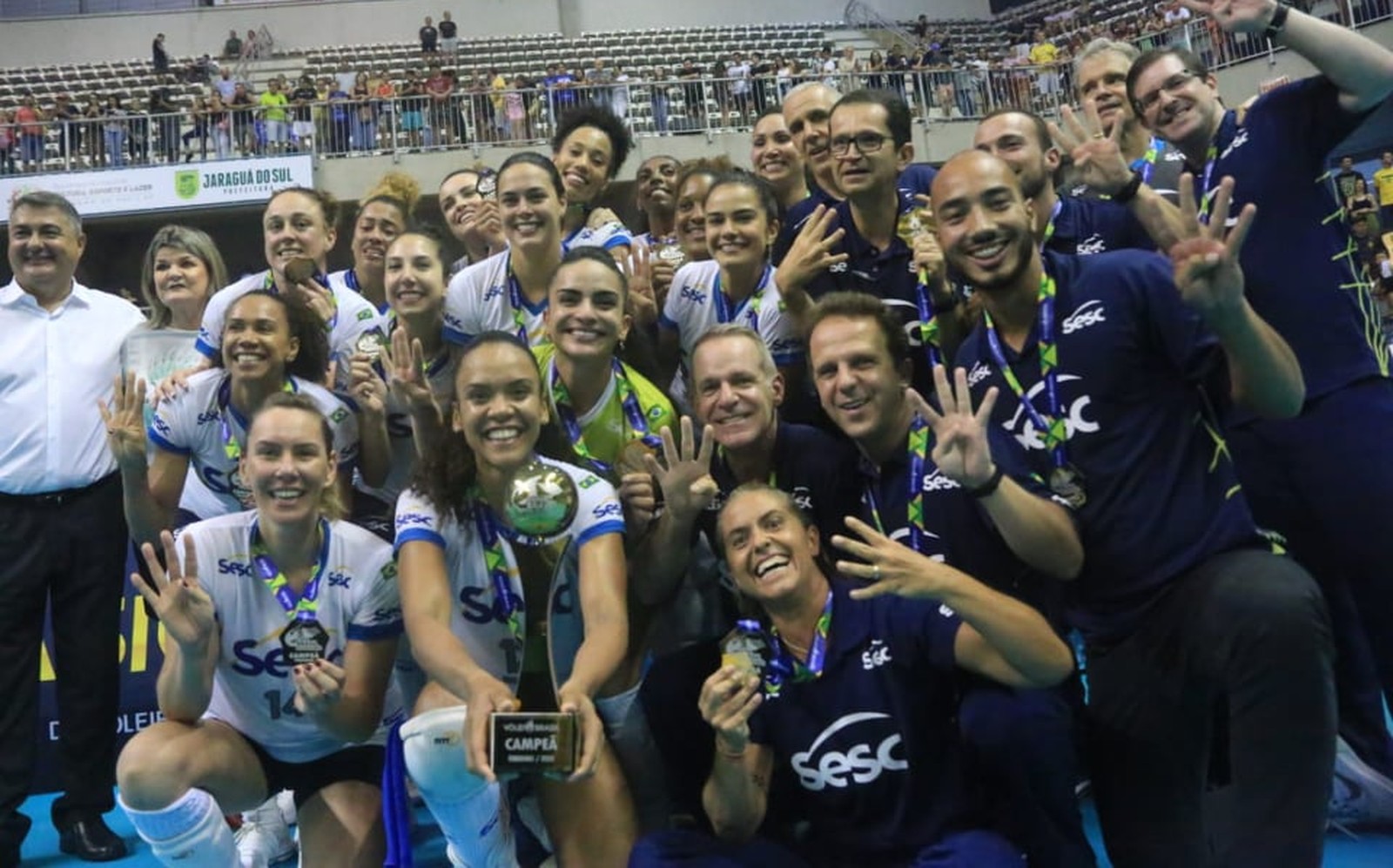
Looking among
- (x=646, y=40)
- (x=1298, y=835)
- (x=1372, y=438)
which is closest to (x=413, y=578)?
(x=1298, y=835)

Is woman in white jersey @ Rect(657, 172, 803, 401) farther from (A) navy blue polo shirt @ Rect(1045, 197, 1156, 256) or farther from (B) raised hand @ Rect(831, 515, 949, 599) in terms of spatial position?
(B) raised hand @ Rect(831, 515, 949, 599)

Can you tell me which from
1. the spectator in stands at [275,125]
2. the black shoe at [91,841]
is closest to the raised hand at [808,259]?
the black shoe at [91,841]

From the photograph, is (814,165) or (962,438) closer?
(962,438)

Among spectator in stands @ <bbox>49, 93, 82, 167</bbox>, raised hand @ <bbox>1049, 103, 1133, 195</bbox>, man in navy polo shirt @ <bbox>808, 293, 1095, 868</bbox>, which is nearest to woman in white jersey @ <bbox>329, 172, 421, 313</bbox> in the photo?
man in navy polo shirt @ <bbox>808, 293, 1095, 868</bbox>

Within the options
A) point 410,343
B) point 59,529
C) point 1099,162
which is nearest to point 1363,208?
point 1099,162

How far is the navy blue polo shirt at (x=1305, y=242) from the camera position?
9.13 ft

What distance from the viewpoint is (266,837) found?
3852mm

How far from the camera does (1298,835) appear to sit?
2176 mm

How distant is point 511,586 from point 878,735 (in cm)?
117

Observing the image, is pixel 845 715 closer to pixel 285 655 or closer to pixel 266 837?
pixel 285 655

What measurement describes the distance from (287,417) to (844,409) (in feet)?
5.44

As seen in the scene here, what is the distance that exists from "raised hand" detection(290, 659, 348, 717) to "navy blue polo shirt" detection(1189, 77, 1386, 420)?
2638 mm

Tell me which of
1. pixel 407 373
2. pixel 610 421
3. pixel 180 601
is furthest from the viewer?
pixel 407 373

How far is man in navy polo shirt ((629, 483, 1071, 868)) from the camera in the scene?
8.16 ft
